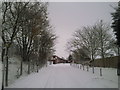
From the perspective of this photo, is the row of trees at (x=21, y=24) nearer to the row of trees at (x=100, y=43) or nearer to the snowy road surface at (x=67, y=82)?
the snowy road surface at (x=67, y=82)

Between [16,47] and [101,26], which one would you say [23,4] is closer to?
[16,47]

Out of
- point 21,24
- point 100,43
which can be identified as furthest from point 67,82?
point 100,43

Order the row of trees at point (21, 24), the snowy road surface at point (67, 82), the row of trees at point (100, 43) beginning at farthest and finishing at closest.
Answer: the row of trees at point (100, 43) < the row of trees at point (21, 24) < the snowy road surface at point (67, 82)

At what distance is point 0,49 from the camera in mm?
17547

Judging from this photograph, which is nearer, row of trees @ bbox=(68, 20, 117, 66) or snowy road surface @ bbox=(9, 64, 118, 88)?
snowy road surface @ bbox=(9, 64, 118, 88)

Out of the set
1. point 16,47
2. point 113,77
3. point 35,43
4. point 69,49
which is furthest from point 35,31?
point 69,49

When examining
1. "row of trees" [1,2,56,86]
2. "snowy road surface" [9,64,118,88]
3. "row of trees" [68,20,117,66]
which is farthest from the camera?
"row of trees" [68,20,117,66]

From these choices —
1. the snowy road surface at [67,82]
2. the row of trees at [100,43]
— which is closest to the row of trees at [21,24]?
the snowy road surface at [67,82]

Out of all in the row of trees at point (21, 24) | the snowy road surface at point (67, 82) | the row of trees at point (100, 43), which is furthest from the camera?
the row of trees at point (100, 43)

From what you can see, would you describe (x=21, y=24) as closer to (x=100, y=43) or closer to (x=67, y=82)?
(x=67, y=82)

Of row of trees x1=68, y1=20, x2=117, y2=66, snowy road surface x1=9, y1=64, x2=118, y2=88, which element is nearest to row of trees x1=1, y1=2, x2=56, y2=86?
snowy road surface x1=9, y1=64, x2=118, y2=88

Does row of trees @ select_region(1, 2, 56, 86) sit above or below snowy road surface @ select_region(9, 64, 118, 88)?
above

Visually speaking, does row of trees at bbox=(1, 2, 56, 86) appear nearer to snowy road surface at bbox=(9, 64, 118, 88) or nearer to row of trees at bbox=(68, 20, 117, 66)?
snowy road surface at bbox=(9, 64, 118, 88)

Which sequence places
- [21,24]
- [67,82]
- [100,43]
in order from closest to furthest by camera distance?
1. [67,82]
2. [21,24]
3. [100,43]
